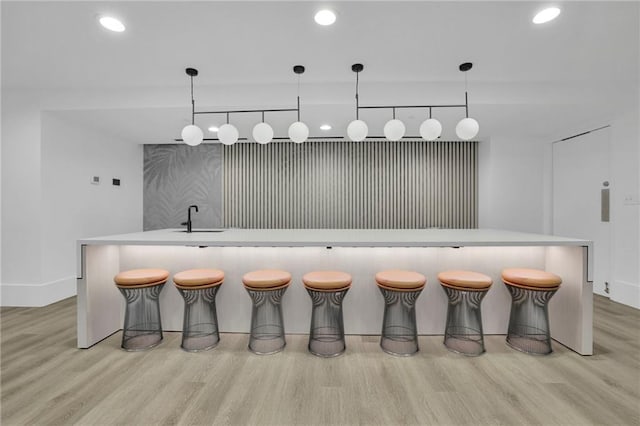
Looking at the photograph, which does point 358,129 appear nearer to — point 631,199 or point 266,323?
point 266,323

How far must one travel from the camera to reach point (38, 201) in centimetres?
351

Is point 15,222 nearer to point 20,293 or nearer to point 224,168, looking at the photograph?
point 20,293

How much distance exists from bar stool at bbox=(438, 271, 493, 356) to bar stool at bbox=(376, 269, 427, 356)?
256 mm

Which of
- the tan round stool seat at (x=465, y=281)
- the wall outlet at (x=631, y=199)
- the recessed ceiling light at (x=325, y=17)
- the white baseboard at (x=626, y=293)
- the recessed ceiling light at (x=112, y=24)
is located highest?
the recessed ceiling light at (x=112, y=24)

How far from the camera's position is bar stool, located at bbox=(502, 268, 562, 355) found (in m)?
2.19

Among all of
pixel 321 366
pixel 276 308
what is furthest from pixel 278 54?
pixel 321 366

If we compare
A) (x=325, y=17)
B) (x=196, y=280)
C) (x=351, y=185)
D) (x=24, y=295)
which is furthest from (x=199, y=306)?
(x=351, y=185)

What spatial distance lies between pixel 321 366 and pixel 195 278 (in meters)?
1.22

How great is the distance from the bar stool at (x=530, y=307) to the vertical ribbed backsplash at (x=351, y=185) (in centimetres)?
277

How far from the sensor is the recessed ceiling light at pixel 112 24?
2.27 meters

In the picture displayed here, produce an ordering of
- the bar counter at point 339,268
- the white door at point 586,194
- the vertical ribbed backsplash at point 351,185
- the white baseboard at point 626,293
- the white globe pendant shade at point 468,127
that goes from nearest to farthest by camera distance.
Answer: the bar counter at point 339,268
the white globe pendant shade at point 468,127
the white baseboard at point 626,293
the white door at point 586,194
the vertical ribbed backsplash at point 351,185

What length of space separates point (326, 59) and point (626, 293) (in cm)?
473

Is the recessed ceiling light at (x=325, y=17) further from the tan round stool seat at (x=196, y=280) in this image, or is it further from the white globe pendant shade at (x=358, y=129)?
the tan round stool seat at (x=196, y=280)

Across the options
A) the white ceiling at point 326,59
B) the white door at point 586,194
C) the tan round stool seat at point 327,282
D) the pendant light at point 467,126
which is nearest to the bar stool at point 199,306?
the tan round stool seat at point 327,282
